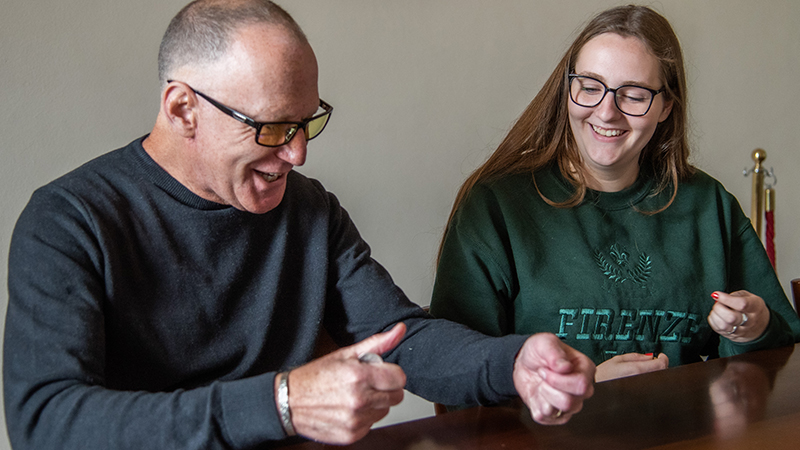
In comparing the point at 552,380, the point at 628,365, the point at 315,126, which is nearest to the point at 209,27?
the point at 315,126

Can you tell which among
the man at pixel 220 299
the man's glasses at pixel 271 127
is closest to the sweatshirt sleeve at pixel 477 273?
the man at pixel 220 299

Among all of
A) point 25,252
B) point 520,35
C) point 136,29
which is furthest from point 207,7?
point 520,35

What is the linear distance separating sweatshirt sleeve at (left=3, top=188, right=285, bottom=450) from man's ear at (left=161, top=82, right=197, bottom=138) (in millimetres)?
212

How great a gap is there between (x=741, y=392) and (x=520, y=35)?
179 cm

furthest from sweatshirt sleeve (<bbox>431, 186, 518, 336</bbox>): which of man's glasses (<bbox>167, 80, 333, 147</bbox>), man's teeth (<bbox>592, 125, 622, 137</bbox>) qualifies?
man's glasses (<bbox>167, 80, 333, 147</bbox>)

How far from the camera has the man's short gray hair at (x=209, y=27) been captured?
3.56ft

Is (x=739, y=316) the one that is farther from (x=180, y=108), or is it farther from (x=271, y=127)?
(x=180, y=108)

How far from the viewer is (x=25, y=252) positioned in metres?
1.01

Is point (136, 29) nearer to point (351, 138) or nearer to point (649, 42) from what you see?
point (351, 138)

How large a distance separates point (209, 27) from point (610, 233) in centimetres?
114

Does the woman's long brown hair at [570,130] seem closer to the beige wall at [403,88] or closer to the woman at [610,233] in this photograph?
the woman at [610,233]

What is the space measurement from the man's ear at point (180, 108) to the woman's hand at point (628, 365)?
3.33ft

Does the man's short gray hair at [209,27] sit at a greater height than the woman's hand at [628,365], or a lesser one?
greater

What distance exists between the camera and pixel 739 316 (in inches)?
57.9
